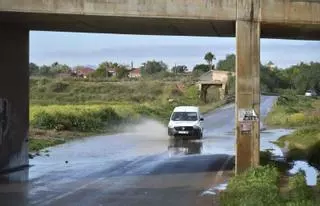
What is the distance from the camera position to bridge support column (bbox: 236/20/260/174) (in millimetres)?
17766

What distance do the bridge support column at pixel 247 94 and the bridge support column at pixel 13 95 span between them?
24.6 ft

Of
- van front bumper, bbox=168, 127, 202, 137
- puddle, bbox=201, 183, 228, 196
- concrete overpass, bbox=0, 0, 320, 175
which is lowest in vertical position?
puddle, bbox=201, 183, 228, 196

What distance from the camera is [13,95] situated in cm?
2083

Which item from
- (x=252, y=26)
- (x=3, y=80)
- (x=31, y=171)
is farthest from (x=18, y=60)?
(x=252, y=26)

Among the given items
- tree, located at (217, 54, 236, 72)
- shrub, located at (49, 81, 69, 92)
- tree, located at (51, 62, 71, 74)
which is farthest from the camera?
tree, located at (217, 54, 236, 72)

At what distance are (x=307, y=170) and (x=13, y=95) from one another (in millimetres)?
10862

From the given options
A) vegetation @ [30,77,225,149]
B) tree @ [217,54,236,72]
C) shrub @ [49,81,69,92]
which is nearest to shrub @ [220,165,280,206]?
vegetation @ [30,77,225,149]

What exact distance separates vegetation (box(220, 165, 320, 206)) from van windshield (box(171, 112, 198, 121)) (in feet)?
61.8

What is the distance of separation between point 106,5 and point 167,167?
6.51 m

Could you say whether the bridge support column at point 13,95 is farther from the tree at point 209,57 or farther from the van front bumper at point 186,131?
the tree at point 209,57

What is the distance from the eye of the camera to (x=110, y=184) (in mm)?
16844

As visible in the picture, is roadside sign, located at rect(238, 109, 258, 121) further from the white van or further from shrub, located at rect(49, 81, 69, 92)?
shrub, located at rect(49, 81, 69, 92)

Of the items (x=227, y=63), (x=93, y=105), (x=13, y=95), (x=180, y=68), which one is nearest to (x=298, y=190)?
(x=13, y=95)

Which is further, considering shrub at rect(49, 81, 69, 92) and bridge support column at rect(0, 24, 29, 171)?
shrub at rect(49, 81, 69, 92)
